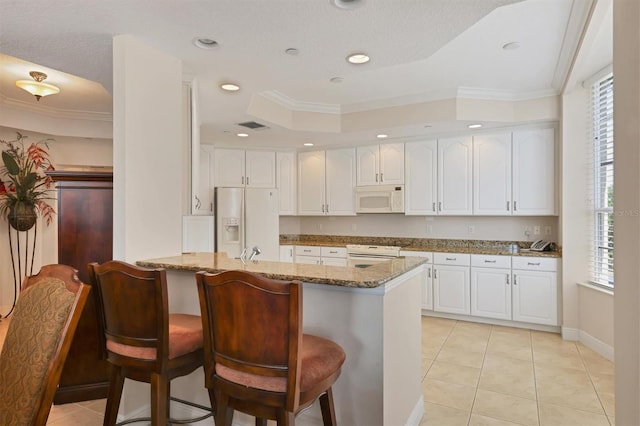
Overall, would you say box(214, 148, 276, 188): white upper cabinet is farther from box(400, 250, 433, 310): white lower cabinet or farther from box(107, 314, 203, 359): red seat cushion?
box(107, 314, 203, 359): red seat cushion

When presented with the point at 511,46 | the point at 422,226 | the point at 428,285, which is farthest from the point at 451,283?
the point at 511,46

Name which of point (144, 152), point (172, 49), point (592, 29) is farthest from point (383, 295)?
point (592, 29)

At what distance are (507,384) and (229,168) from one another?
433cm

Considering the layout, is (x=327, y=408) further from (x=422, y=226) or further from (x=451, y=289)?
(x=422, y=226)

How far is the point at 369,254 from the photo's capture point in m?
4.99

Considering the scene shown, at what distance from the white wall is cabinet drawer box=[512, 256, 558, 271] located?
0.60 m

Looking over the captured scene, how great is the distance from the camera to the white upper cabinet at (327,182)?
5.53 m

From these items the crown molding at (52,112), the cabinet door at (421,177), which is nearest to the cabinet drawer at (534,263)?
the cabinet door at (421,177)

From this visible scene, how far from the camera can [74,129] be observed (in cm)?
492

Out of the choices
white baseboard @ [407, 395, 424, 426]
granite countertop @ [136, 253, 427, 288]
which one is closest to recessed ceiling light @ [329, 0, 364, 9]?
granite countertop @ [136, 253, 427, 288]

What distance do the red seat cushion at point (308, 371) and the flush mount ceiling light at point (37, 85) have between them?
12.2 ft

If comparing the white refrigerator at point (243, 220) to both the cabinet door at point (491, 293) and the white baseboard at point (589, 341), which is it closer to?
the cabinet door at point (491, 293)

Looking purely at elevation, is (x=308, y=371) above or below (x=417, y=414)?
above

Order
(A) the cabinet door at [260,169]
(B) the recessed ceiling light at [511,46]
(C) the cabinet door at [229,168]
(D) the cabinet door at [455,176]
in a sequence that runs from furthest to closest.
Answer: (A) the cabinet door at [260,169]
(C) the cabinet door at [229,168]
(D) the cabinet door at [455,176]
(B) the recessed ceiling light at [511,46]
